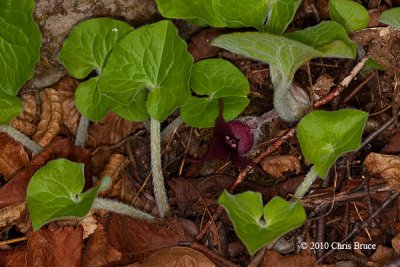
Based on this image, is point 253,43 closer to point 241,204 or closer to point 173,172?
point 241,204

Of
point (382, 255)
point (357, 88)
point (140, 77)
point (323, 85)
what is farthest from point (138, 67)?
point (382, 255)

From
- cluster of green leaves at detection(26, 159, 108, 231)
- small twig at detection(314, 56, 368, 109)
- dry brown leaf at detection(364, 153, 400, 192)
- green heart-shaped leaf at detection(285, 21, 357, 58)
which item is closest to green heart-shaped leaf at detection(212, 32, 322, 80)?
green heart-shaped leaf at detection(285, 21, 357, 58)

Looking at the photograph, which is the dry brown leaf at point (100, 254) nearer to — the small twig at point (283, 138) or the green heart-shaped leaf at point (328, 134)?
the small twig at point (283, 138)

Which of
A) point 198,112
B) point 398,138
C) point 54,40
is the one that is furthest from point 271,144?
point 54,40

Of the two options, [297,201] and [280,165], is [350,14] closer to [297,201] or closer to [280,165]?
[280,165]

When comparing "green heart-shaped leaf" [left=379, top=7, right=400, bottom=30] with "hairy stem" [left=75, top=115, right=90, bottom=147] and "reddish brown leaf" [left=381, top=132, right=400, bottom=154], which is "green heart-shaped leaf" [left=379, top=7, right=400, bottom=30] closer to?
"reddish brown leaf" [left=381, top=132, right=400, bottom=154]

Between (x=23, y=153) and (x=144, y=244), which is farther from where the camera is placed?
(x=23, y=153)

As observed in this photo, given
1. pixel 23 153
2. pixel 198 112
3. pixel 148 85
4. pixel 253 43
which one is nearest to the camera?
pixel 253 43
